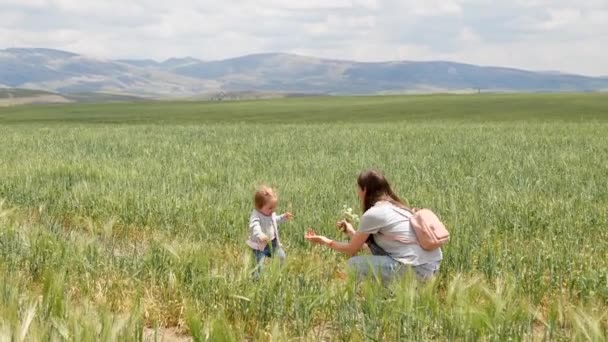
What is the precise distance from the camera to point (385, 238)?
19.1 ft

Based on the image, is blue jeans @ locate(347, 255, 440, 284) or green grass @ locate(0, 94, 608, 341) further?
blue jeans @ locate(347, 255, 440, 284)

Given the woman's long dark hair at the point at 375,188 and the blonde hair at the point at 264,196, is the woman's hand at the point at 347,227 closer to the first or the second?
the woman's long dark hair at the point at 375,188

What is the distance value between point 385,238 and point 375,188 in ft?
1.56

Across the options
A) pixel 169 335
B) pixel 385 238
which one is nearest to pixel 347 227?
pixel 385 238

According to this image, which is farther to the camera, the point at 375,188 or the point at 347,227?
the point at 347,227

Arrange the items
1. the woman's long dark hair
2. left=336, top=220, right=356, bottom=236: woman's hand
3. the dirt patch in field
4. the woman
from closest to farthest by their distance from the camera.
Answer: the dirt patch in field < the woman < the woman's long dark hair < left=336, top=220, right=356, bottom=236: woman's hand

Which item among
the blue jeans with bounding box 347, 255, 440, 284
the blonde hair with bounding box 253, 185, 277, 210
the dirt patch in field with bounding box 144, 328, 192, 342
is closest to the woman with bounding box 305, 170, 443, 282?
the blue jeans with bounding box 347, 255, 440, 284

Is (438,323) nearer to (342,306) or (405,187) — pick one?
(342,306)

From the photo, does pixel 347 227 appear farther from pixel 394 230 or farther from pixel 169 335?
pixel 169 335

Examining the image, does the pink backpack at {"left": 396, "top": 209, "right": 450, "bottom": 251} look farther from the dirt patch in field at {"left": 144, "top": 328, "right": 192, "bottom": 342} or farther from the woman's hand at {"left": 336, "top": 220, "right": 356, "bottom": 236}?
the dirt patch in field at {"left": 144, "top": 328, "right": 192, "bottom": 342}

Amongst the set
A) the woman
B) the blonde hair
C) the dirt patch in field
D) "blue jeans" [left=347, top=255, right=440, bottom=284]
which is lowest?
the dirt patch in field

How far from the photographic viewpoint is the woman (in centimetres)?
557

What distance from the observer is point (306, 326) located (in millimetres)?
4098

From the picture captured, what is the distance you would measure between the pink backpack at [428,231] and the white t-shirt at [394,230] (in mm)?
105
